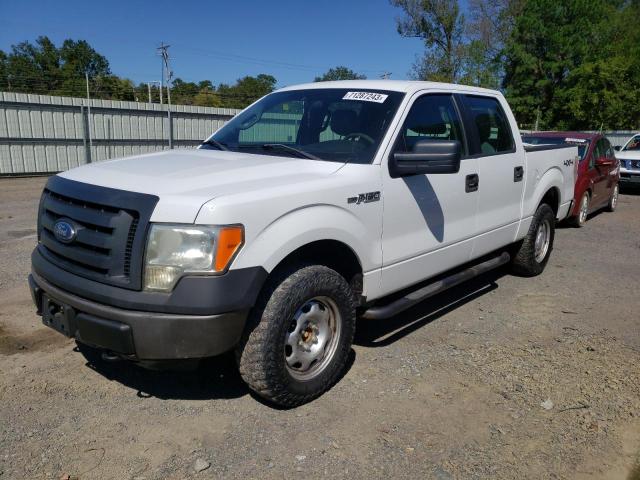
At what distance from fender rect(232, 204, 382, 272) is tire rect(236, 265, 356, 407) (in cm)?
20

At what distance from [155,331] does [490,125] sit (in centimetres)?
368

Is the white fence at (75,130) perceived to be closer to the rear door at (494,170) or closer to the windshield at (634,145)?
the windshield at (634,145)

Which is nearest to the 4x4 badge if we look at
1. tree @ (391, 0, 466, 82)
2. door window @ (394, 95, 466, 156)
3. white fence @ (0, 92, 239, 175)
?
door window @ (394, 95, 466, 156)

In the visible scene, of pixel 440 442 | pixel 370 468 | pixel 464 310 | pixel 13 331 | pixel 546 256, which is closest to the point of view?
pixel 370 468

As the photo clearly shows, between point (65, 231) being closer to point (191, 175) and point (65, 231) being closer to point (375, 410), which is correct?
point (191, 175)

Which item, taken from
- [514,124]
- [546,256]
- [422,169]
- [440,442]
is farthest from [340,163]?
[546,256]

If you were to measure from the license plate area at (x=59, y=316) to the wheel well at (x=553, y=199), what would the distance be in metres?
5.08

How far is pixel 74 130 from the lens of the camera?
17.0 meters

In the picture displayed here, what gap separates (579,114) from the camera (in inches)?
1251

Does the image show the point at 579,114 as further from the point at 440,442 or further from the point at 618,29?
the point at 440,442

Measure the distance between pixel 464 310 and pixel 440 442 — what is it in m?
2.36

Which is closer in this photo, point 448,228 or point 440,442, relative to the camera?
point 440,442

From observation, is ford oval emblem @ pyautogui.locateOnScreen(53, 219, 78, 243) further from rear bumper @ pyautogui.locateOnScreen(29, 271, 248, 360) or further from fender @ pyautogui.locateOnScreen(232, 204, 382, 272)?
fender @ pyautogui.locateOnScreen(232, 204, 382, 272)

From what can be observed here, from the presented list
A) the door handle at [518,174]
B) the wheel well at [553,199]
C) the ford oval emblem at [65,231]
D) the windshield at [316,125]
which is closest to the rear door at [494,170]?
the door handle at [518,174]
